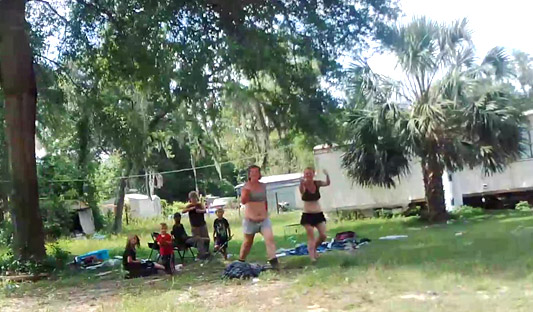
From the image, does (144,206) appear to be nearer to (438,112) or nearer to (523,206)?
(523,206)

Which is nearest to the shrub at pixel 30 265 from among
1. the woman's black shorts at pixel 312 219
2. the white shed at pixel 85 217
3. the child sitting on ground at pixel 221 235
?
the child sitting on ground at pixel 221 235

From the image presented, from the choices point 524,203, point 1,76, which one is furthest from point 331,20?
point 524,203

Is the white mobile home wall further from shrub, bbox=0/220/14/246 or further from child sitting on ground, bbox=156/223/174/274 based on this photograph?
child sitting on ground, bbox=156/223/174/274

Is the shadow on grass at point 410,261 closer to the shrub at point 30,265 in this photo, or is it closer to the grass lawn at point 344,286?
the grass lawn at point 344,286

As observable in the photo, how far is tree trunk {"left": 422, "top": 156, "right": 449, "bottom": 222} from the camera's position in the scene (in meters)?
16.7

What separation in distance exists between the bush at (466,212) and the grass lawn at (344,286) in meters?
7.19

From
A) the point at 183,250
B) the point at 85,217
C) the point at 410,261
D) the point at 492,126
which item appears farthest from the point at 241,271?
the point at 85,217

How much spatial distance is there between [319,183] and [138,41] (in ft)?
11.4

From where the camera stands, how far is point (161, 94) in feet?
36.5

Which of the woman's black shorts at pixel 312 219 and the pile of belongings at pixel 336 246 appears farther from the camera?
the pile of belongings at pixel 336 246

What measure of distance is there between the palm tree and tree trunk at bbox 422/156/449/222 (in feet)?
0.04

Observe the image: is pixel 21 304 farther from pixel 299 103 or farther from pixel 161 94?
pixel 299 103

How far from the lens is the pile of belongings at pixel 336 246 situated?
1065cm

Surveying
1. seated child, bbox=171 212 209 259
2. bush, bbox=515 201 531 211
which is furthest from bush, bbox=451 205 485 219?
seated child, bbox=171 212 209 259
